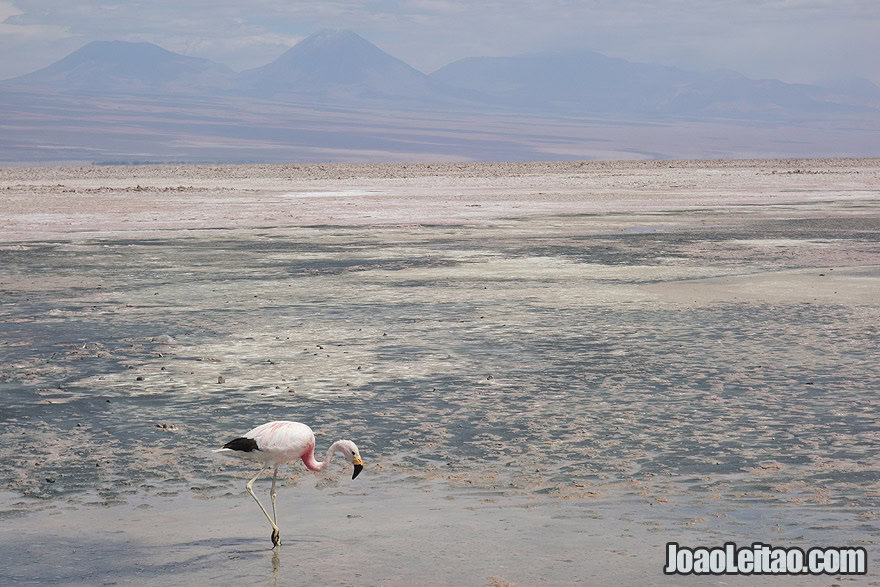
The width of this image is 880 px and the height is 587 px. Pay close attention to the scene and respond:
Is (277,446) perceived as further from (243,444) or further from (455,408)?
(455,408)

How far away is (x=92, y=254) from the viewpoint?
78.6 feet

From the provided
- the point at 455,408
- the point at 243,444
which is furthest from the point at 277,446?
the point at 455,408

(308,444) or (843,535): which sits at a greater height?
(308,444)

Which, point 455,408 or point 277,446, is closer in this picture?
point 277,446

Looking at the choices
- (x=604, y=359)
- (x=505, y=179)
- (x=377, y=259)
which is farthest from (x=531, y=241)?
(x=505, y=179)

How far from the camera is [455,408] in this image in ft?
33.0

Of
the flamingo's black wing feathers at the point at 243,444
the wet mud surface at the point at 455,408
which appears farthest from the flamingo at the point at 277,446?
the wet mud surface at the point at 455,408

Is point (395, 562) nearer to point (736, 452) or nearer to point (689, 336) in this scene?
point (736, 452)

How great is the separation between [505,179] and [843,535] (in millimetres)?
58776

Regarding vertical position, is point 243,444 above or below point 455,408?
above

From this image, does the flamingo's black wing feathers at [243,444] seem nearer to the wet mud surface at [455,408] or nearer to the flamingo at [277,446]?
the flamingo at [277,446]

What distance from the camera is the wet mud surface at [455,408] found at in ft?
22.5

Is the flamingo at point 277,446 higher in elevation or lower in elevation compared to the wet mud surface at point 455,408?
higher

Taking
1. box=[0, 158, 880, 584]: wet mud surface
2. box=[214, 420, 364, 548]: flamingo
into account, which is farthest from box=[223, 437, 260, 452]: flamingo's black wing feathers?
box=[0, 158, 880, 584]: wet mud surface
